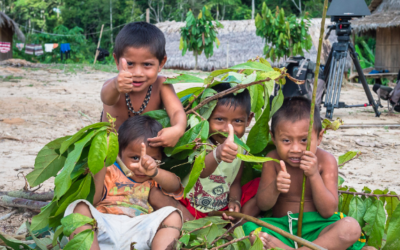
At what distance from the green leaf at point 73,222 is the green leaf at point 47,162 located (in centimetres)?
32

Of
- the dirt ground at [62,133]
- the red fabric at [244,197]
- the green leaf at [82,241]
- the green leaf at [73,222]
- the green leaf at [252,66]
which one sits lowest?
the dirt ground at [62,133]

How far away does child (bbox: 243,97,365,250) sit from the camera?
1583 millimetres

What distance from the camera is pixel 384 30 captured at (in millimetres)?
14492

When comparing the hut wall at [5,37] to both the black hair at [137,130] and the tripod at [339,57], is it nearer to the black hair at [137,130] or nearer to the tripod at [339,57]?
the tripod at [339,57]

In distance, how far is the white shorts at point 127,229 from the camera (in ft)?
5.19

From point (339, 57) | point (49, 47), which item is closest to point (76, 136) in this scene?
point (339, 57)

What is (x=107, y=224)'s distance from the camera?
1614 mm

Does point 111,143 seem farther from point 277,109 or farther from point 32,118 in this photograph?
point 32,118

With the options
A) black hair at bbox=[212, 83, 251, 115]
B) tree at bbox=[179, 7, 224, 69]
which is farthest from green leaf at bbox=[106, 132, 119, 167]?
tree at bbox=[179, 7, 224, 69]

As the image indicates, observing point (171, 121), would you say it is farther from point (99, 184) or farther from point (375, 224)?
point (375, 224)

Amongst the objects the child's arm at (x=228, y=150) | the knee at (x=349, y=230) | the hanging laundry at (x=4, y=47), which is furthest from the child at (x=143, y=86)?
the hanging laundry at (x=4, y=47)

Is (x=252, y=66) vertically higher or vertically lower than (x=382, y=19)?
lower

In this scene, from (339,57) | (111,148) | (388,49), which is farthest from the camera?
(388,49)

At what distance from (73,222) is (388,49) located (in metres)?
15.5
